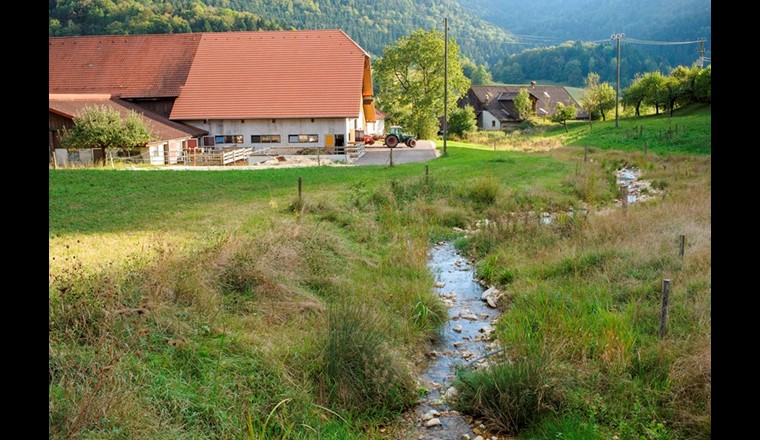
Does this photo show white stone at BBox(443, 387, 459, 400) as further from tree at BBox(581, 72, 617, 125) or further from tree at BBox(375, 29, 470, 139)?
tree at BBox(581, 72, 617, 125)

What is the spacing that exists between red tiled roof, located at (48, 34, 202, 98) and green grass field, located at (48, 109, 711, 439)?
29.5 metres

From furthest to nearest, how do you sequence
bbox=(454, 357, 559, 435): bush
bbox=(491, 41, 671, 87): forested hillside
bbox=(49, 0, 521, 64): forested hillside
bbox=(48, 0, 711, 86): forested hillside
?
bbox=(491, 41, 671, 87): forested hillside, bbox=(48, 0, 711, 86): forested hillside, bbox=(49, 0, 521, 64): forested hillside, bbox=(454, 357, 559, 435): bush

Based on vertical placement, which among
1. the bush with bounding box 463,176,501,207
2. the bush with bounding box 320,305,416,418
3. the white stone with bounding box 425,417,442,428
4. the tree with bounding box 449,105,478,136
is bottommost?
the white stone with bounding box 425,417,442,428

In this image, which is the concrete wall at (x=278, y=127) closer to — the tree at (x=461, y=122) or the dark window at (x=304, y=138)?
the dark window at (x=304, y=138)

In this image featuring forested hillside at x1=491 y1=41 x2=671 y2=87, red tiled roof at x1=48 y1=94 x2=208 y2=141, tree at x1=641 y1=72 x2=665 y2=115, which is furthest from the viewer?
forested hillside at x1=491 y1=41 x2=671 y2=87

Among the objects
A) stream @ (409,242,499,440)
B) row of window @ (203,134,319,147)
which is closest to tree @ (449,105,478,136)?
row of window @ (203,134,319,147)

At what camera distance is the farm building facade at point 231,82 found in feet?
126

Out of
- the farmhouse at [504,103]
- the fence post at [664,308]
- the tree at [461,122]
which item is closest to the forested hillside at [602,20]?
the farmhouse at [504,103]

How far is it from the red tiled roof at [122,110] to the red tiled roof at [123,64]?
181cm

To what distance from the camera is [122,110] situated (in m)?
35.4

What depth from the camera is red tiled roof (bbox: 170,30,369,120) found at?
1517 inches

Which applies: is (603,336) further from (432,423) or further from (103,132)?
(103,132)
